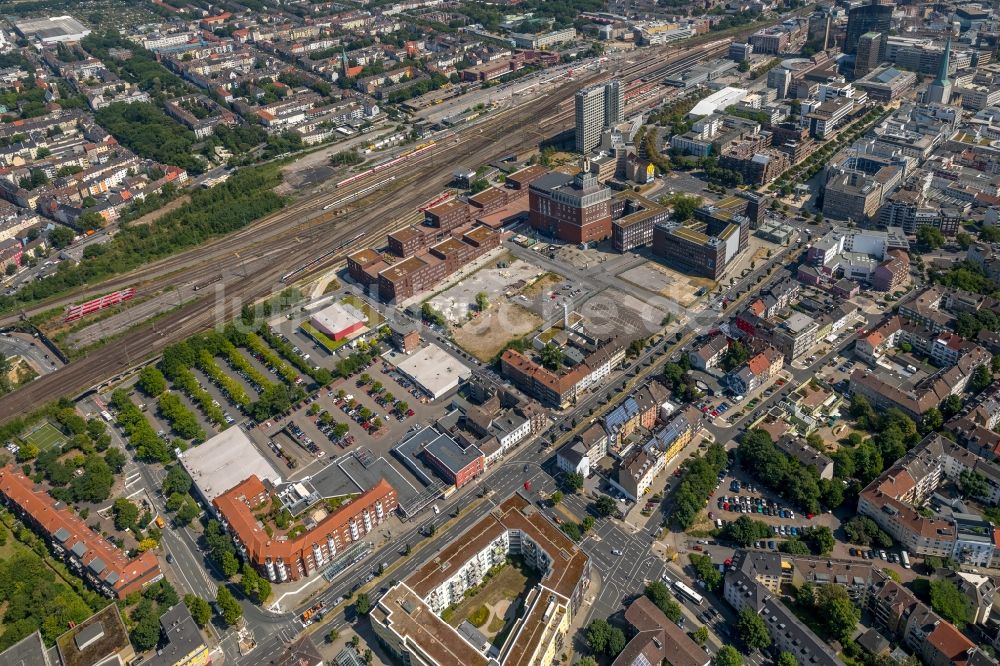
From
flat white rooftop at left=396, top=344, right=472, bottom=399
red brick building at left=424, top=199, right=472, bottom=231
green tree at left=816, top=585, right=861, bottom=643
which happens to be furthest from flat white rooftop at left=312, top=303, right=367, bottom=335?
green tree at left=816, top=585, right=861, bottom=643

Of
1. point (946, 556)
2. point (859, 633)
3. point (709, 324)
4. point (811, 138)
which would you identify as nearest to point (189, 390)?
point (709, 324)

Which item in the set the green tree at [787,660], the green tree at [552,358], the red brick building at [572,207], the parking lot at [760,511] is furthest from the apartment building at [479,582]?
the red brick building at [572,207]

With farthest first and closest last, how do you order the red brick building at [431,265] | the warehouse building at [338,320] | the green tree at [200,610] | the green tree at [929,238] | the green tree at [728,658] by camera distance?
the green tree at [929,238]
the red brick building at [431,265]
the warehouse building at [338,320]
the green tree at [200,610]
the green tree at [728,658]

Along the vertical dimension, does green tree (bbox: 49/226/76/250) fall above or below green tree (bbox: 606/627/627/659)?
above

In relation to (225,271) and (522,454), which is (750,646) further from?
(225,271)

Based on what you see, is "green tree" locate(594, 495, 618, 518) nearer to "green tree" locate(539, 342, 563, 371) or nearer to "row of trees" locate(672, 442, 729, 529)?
"row of trees" locate(672, 442, 729, 529)

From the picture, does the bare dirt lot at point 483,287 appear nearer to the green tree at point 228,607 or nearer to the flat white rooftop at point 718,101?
the green tree at point 228,607
